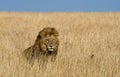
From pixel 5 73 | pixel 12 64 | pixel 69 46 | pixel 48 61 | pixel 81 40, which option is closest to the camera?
pixel 5 73

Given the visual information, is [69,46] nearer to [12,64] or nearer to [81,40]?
[81,40]

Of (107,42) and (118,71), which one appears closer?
(118,71)

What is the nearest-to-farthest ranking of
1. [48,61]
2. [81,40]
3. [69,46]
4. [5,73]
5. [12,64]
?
[5,73] < [12,64] < [48,61] < [69,46] < [81,40]

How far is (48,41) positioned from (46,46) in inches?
3.4

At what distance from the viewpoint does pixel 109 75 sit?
4.58 m

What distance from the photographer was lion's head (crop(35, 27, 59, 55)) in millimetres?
5430

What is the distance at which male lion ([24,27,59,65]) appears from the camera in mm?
5433

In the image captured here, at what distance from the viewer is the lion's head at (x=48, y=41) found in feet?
17.8

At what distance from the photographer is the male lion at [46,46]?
17.8ft

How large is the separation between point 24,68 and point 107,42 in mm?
3884

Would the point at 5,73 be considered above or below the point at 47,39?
below

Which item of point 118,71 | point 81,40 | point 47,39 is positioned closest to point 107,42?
point 81,40

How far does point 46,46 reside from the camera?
215 inches

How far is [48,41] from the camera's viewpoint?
17.8 feet
